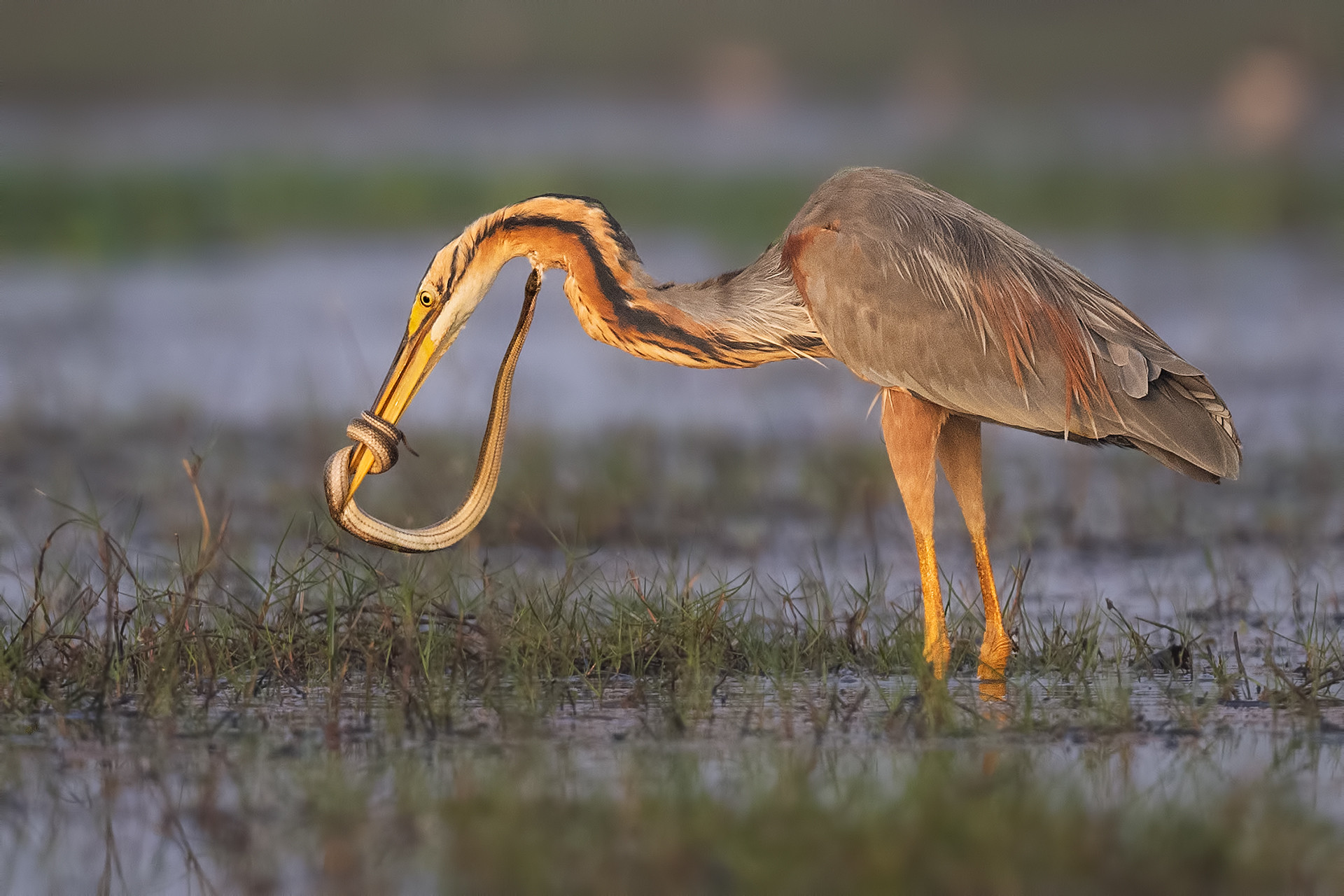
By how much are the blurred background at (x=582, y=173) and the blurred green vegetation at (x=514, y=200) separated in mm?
82

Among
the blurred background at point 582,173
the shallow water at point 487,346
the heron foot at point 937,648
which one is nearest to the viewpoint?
the heron foot at point 937,648

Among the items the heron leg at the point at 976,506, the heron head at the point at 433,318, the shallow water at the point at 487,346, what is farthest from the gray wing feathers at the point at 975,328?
the shallow water at the point at 487,346

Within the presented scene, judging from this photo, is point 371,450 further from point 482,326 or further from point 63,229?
point 63,229

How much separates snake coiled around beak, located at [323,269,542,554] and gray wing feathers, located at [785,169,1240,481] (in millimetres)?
1161

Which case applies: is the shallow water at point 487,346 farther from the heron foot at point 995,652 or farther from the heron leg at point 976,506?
the heron foot at point 995,652

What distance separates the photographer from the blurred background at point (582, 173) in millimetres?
11508

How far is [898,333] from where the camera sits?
5938 mm

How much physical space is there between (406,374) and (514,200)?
1570 centimetres

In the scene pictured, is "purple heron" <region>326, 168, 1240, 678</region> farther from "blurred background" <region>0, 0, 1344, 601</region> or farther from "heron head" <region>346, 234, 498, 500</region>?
"blurred background" <region>0, 0, 1344, 601</region>

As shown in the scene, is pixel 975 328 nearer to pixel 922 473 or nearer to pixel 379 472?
pixel 922 473

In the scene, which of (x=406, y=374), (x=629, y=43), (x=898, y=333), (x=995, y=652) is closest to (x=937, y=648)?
(x=995, y=652)

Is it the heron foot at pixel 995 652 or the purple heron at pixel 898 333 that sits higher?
the purple heron at pixel 898 333

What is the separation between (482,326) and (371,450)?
932cm

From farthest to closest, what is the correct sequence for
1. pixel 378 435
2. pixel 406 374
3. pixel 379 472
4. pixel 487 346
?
1. pixel 487 346
2. pixel 406 374
3. pixel 379 472
4. pixel 378 435
